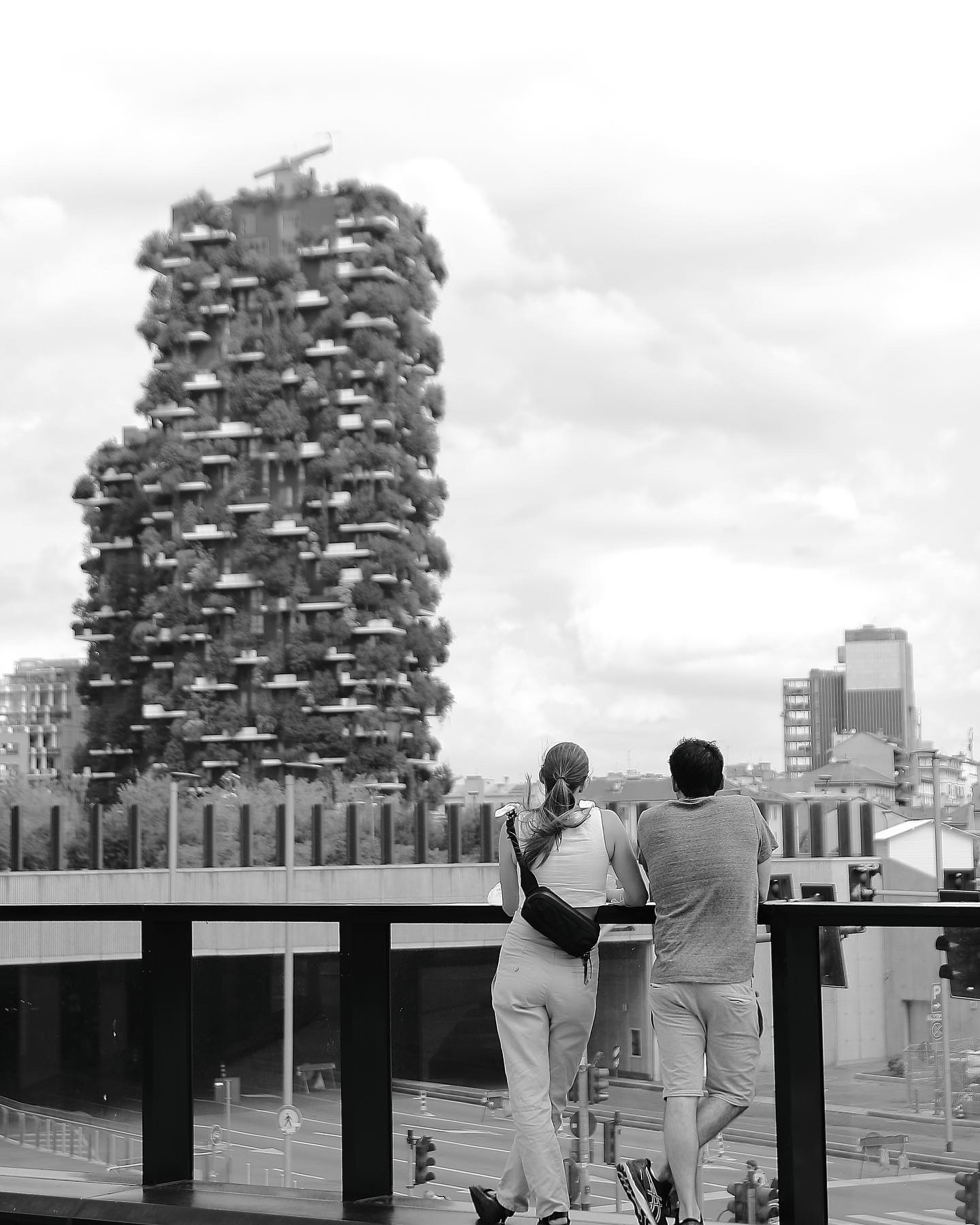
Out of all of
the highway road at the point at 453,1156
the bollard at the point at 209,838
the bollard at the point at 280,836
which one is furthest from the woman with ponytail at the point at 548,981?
the bollard at the point at 280,836

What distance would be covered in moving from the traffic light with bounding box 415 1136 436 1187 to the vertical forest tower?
7275 centimetres

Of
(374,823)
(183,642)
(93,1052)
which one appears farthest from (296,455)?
(93,1052)

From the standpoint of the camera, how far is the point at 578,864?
5039mm

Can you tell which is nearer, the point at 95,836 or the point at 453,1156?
the point at 453,1156

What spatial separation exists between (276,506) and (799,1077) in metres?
79.7

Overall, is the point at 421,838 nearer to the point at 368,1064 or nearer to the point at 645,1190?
the point at 368,1064

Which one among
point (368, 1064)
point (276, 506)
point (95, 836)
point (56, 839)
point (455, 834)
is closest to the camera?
point (368, 1064)

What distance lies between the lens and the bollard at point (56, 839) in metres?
46.9

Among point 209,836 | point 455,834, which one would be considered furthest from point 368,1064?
point 455,834

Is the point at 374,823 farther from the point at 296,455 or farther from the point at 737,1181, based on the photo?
the point at 737,1181

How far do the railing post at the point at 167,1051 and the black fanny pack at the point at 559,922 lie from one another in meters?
1.39

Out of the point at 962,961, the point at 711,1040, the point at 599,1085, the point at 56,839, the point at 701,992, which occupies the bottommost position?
the point at 56,839

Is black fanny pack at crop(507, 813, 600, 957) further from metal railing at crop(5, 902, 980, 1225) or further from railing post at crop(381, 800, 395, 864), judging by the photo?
railing post at crop(381, 800, 395, 864)

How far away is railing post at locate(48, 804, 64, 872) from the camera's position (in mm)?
46875
